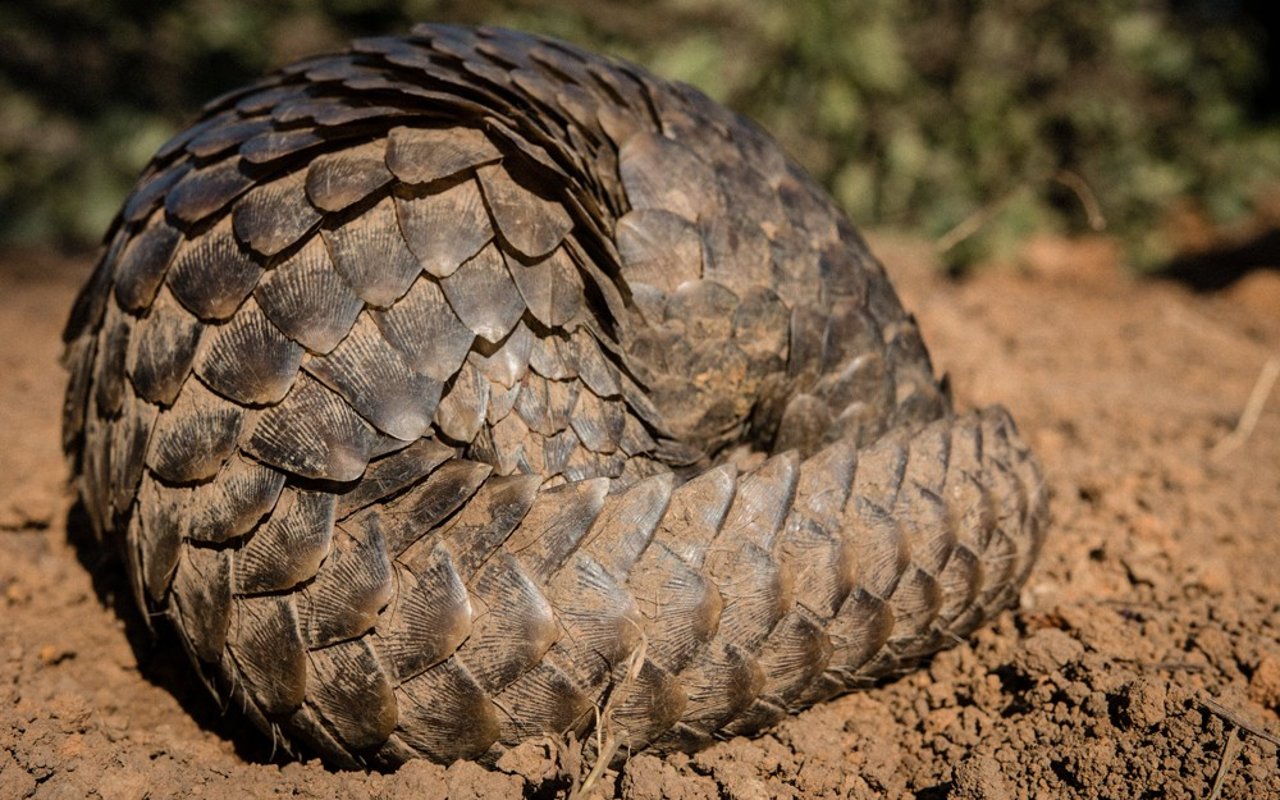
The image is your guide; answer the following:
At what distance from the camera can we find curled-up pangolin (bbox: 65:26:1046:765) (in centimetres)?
194

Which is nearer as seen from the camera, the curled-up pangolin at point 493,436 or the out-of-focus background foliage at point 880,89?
the curled-up pangolin at point 493,436

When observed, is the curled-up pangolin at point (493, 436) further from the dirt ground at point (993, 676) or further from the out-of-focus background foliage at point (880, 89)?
the out-of-focus background foliage at point (880, 89)

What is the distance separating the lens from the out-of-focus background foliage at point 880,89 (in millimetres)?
5848

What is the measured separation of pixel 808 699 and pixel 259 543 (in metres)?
1.14

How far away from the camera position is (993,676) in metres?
2.38

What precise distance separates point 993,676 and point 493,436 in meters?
1.25

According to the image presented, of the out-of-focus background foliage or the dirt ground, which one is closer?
the dirt ground

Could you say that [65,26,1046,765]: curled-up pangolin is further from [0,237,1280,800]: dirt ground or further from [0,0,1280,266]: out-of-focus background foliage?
[0,0,1280,266]: out-of-focus background foliage

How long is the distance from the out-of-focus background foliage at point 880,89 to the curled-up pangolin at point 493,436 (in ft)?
11.7

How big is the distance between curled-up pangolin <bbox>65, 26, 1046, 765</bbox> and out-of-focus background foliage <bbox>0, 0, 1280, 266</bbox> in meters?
3.57

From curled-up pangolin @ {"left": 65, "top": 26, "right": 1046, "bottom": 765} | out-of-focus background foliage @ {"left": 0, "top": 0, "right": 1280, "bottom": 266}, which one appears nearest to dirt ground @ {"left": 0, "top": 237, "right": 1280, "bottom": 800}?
curled-up pangolin @ {"left": 65, "top": 26, "right": 1046, "bottom": 765}

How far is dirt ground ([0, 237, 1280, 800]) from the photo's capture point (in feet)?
6.55

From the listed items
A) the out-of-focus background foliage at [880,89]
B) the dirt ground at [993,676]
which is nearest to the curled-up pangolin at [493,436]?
the dirt ground at [993,676]

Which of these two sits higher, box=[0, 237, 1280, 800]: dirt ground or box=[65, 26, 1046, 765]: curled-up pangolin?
box=[65, 26, 1046, 765]: curled-up pangolin
